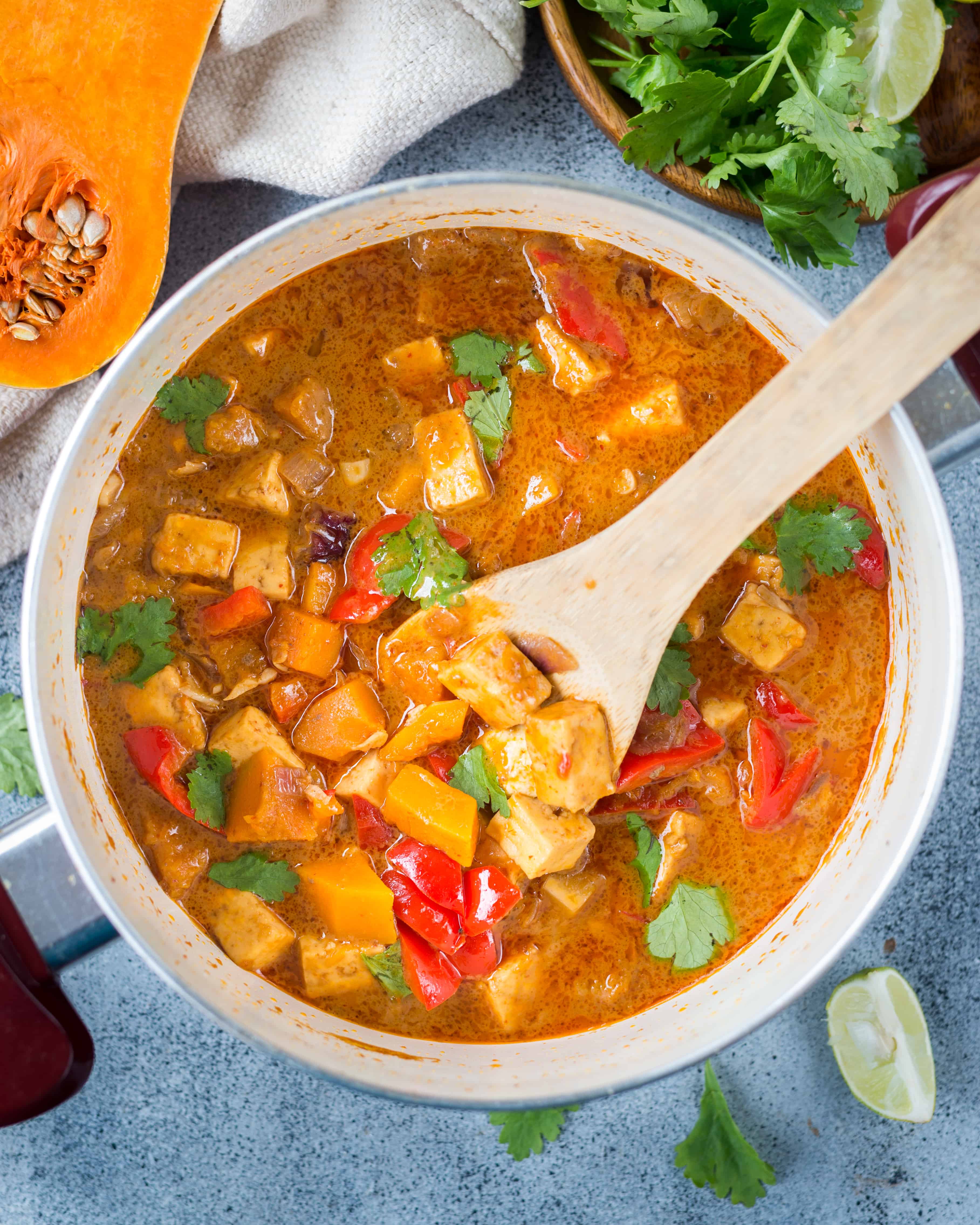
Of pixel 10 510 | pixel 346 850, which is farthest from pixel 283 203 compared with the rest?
pixel 346 850

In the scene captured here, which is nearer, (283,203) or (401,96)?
(401,96)

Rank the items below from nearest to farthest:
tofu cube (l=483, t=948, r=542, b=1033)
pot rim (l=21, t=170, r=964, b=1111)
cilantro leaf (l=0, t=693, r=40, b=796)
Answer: pot rim (l=21, t=170, r=964, b=1111)
tofu cube (l=483, t=948, r=542, b=1033)
cilantro leaf (l=0, t=693, r=40, b=796)

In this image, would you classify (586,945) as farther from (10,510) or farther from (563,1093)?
(10,510)

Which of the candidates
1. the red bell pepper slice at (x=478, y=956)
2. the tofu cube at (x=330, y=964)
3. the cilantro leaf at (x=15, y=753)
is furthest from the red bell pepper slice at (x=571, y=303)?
the cilantro leaf at (x=15, y=753)

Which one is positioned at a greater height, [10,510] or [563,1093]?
[10,510]

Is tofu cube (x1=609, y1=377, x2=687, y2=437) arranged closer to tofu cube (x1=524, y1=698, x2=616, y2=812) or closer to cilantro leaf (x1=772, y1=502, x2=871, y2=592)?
cilantro leaf (x1=772, y1=502, x2=871, y2=592)

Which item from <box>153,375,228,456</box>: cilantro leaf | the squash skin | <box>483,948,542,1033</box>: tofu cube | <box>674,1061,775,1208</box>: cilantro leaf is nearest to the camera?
the squash skin

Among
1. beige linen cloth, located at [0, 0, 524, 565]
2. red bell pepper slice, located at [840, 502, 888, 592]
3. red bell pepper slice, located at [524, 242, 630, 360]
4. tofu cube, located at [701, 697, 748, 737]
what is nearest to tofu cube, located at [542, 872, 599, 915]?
tofu cube, located at [701, 697, 748, 737]
